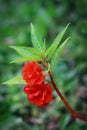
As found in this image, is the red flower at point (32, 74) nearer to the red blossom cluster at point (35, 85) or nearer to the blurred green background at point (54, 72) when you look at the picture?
the red blossom cluster at point (35, 85)

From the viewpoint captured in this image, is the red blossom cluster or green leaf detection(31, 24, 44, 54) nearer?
the red blossom cluster

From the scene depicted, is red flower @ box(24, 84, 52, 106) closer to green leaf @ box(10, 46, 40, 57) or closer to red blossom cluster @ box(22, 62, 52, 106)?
red blossom cluster @ box(22, 62, 52, 106)

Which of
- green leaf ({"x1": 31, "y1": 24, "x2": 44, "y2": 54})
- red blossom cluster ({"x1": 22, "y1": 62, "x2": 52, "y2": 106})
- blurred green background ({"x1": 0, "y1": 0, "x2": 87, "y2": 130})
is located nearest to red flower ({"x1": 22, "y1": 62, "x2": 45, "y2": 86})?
red blossom cluster ({"x1": 22, "y1": 62, "x2": 52, "y2": 106})

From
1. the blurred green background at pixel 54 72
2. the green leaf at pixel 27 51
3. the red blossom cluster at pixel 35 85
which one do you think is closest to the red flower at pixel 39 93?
the red blossom cluster at pixel 35 85

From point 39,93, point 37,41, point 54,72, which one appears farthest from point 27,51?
point 54,72

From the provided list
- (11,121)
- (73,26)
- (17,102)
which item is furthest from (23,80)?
(73,26)

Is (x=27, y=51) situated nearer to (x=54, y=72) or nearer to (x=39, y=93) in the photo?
(x=39, y=93)
